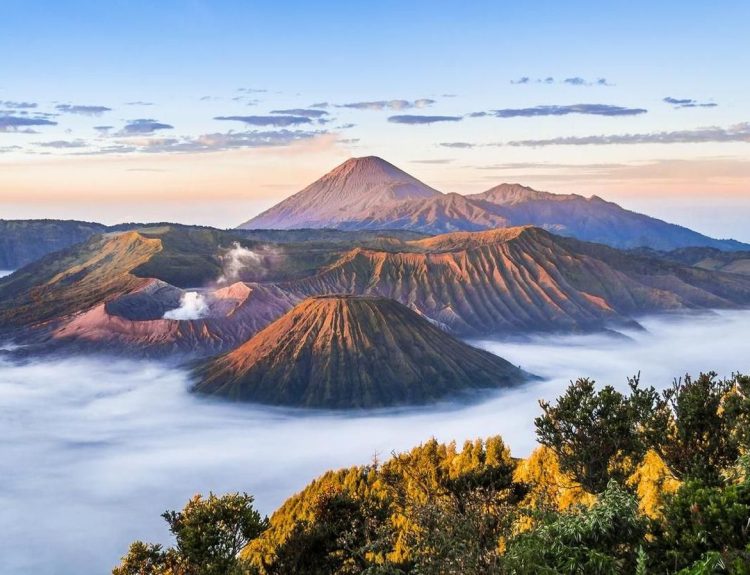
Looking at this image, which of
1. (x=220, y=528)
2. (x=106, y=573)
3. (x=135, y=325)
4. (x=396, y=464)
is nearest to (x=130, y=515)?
(x=106, y=573)

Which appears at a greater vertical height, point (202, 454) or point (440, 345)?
point (440, 345)

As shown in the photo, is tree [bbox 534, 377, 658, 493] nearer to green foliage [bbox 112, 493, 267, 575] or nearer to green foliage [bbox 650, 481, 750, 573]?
green foliage [bbox 650, 481, 750, 573]

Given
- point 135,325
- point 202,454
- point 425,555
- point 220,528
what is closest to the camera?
point 425,555

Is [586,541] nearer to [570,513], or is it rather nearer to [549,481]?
[570,513]

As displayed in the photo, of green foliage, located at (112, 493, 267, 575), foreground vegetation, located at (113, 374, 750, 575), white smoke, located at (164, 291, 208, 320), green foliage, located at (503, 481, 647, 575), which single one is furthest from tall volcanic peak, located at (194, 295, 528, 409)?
green foliage, located at (503, 481, 647, 575)

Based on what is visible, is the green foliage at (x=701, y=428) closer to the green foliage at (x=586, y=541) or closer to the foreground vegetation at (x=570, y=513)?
the foreground vegetation at (x=570, y=513)

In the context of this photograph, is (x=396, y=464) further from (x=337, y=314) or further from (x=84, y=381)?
(x=84, y=381)

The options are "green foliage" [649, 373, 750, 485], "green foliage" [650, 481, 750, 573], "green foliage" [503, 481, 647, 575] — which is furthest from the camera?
"green foliage" [649, 373, 750, 485]

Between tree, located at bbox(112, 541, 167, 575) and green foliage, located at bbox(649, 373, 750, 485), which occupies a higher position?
green foliage, located at bbox(649, 373, 750, 485)

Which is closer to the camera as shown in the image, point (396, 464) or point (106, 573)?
point (396, 464)
